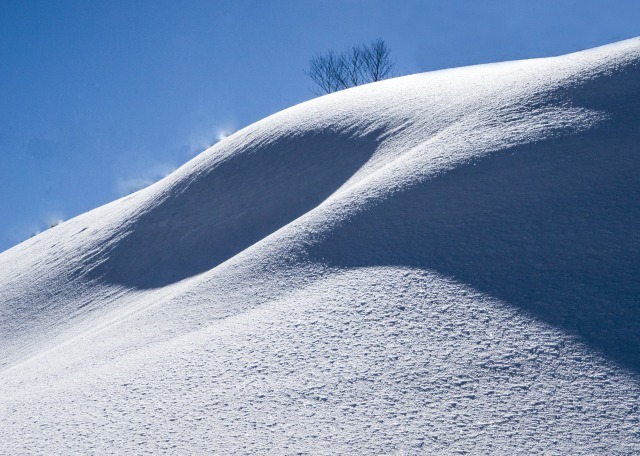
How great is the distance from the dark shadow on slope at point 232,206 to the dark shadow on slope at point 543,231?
1.57 meters

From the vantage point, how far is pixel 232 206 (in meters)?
7.25

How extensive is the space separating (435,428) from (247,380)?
3.43ft

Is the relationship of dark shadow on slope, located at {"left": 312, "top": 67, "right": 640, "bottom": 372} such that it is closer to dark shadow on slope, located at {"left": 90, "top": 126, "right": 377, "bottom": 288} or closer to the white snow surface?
the white snow surface

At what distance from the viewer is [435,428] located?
2904 mm

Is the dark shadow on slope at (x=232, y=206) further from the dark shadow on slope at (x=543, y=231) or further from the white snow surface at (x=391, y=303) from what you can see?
the dark shadow on slope at (x=543, y=231)

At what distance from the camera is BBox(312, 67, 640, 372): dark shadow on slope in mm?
3611

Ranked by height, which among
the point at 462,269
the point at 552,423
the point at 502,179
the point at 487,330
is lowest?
the point at 552,423

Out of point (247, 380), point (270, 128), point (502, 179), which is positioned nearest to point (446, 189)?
point (502, 179)

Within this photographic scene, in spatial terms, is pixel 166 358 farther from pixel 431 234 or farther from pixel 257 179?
pixel 257 179

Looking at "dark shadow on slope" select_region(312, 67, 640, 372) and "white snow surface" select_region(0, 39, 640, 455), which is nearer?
"white snow surface" select_region(0, 39, 640, 455)

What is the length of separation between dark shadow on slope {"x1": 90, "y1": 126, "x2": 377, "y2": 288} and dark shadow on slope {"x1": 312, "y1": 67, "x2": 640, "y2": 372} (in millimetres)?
1573

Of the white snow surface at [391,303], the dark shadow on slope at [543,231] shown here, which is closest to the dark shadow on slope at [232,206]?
the white snow surface at [391,303]

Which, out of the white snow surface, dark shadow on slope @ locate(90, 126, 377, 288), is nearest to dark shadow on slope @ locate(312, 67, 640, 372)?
the white snow surface

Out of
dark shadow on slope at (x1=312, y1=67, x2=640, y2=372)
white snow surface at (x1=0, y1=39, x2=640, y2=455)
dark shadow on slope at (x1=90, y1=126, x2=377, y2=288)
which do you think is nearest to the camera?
white snow surface at (x1=0, y1=39, x2=640, y2=455)
